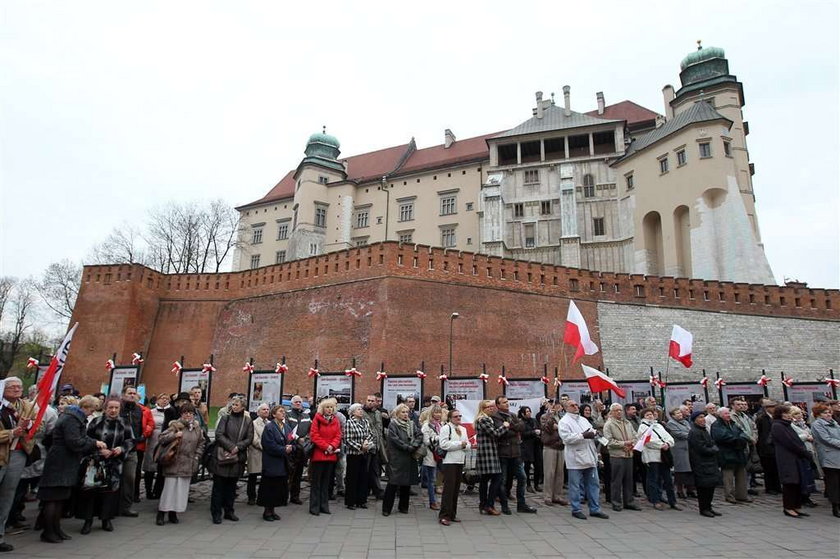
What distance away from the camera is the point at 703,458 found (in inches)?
331

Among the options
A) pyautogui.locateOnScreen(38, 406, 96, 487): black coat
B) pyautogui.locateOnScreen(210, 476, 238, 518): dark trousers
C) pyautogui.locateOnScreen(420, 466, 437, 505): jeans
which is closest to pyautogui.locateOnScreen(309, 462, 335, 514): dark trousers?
pyautogui.locateOnScreen(210, 476, 238, 518): dark trousers

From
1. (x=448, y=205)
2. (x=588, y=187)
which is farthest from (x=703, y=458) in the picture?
(x=448, y=205)

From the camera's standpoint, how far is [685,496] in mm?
9859

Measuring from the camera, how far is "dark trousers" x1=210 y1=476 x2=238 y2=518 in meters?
7.38

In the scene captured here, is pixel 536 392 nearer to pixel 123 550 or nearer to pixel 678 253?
pixel 123 550

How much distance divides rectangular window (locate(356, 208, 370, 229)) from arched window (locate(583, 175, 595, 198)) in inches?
748

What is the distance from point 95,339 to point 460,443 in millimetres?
23259

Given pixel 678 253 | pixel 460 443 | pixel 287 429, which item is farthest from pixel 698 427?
pixel 678 253

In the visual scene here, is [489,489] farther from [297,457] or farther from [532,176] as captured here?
[532,176]

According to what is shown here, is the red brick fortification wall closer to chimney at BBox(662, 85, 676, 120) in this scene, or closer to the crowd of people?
the crowd of people

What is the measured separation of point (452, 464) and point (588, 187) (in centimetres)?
3582

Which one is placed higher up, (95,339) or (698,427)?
(95,339)

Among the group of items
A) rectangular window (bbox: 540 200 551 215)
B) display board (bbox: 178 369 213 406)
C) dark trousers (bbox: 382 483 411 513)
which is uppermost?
rectangular window (bbox: 540 200 551 215)

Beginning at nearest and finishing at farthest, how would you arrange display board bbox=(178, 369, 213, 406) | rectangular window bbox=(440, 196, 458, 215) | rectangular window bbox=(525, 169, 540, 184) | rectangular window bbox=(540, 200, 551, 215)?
display board bbox=(178, 369, 213, 406) < rectangular window bbox=(540, 200, 551, 215) < rectangular window bbox=(525, 169, 540, 184) < rectangular window bbox=(440, 196, 458, 215)
